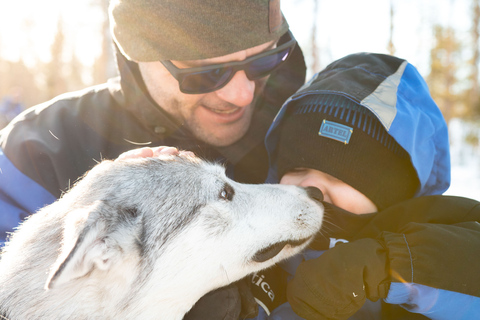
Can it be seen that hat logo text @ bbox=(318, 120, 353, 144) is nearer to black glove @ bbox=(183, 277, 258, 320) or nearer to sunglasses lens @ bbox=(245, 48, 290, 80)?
sunglasses lens @ bbox=(245, 48, 290, 80)

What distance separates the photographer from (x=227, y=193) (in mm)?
2125

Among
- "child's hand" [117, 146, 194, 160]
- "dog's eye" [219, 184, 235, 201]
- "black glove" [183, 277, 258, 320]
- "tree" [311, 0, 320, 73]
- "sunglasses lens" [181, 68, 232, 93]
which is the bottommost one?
"tree" [311, 0, 320, 73]

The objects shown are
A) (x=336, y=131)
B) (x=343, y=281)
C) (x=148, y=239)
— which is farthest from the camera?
(x=336, y=131)

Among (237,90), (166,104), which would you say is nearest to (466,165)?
(237,90)

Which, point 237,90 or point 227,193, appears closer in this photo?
point 227,193

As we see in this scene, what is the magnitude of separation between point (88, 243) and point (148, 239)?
44cm

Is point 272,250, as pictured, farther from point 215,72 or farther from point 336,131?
point 215,72

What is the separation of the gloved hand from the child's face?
0.60 metres

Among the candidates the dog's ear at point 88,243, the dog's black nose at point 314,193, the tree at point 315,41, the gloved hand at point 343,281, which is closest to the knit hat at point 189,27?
the dog's black nose at point 314,193

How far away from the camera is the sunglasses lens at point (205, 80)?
2.65 meters

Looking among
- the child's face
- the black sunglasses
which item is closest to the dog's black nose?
the child's face

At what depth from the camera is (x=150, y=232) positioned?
73.5 inches

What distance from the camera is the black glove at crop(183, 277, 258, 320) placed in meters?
1.85

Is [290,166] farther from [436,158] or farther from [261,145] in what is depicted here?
[436,158]
